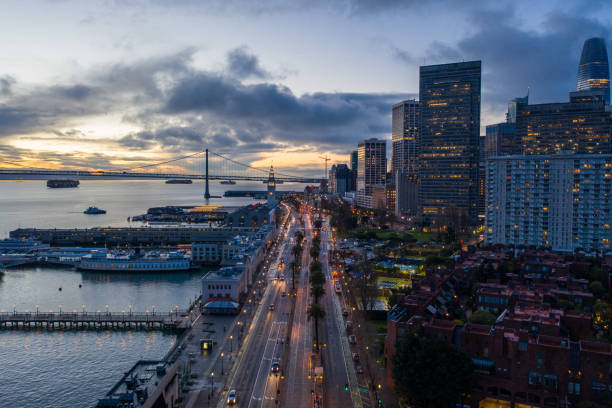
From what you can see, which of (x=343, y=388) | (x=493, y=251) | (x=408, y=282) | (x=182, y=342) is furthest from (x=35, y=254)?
(x=493, y=251)

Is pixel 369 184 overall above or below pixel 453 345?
above

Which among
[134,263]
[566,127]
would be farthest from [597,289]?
[566,127]

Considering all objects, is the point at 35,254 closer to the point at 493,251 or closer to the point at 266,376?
the point at 266,376

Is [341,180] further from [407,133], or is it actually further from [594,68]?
[594,68]

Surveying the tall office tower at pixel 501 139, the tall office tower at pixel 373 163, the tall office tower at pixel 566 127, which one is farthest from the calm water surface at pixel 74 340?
the tall office tower at pixel 373 163

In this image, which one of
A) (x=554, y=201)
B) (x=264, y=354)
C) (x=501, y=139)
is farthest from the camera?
(x=501, y=139)

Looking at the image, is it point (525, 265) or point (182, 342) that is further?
point (525, 265)
